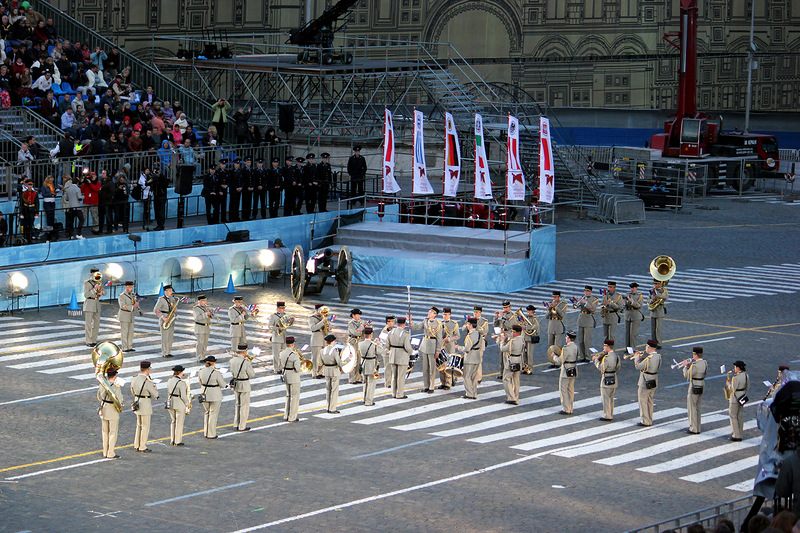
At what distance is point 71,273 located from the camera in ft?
102

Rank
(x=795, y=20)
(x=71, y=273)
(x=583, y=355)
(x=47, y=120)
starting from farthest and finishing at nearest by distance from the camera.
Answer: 1. (x=795, y=20)
2. (x=47, y=120)
3. (x=71, y=273)
4. (x=583, y=355)

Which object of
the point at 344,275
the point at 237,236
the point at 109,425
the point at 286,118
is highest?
the point at 286,118

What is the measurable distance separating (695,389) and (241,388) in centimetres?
705

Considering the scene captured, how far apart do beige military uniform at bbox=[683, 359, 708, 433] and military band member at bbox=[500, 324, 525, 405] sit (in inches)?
114

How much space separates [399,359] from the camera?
23.6 meters

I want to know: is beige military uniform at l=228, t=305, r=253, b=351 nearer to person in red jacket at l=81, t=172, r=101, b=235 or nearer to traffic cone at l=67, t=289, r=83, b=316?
traffic cone at l=67, t=289, r=83, b=316

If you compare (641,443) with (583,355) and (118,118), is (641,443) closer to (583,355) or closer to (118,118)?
(583,355)

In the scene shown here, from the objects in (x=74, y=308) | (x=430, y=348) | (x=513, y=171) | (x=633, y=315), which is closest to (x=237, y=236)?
(x=74, y=308)

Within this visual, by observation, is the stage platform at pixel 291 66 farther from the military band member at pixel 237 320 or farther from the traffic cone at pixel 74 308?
the military band member at pixel 237 320

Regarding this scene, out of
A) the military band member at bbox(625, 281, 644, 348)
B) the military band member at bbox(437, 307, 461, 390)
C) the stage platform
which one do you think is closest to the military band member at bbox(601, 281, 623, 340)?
the military band member at bbox(625, 281, 644, 348)

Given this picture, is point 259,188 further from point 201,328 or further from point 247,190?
point 201,328

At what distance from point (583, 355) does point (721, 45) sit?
3715cm

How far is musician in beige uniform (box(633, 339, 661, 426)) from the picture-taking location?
70.9ft

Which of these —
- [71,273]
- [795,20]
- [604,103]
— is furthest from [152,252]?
[795,20]
